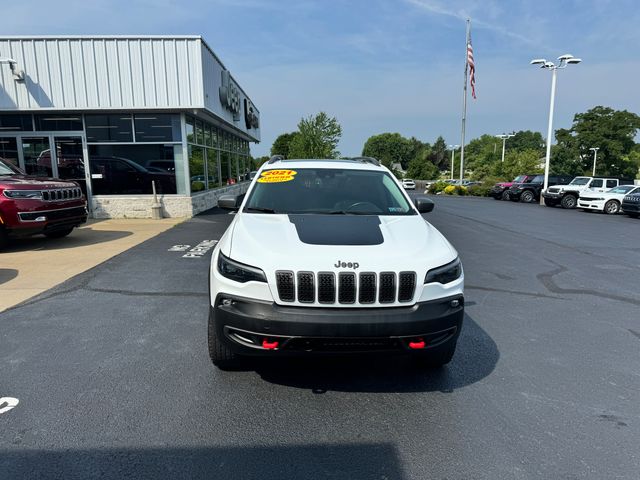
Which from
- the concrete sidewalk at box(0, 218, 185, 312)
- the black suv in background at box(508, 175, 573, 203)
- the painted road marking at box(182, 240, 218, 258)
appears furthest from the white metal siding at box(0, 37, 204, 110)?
the black suv in background at box(508, 175, 573, 203)

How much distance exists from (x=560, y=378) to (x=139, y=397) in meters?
3.34

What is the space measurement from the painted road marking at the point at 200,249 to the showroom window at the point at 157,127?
5.48 metres

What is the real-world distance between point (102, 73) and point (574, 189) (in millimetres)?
22250

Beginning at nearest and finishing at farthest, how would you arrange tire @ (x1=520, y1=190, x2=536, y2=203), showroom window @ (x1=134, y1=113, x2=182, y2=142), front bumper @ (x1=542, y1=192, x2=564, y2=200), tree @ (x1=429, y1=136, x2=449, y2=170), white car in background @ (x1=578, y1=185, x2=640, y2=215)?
showroom window @ (x1=134, y1=113, x2=182, y2=142) < white car in background @ (x1=578, y1=185, x2=640, y2=215) < front bumper @ (x1=542, y1=192, x2=564, y2=200) < tire @ (x1=520, y1=190, x2=536, y2=203) < tree @ (x1=429, y1=136, x2=449, y2=170)

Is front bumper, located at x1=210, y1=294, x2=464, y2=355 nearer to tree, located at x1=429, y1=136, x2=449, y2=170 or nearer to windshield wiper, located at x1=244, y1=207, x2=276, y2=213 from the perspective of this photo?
windshield wiper, located at x1=244, y1=207, x2=276, y2=213

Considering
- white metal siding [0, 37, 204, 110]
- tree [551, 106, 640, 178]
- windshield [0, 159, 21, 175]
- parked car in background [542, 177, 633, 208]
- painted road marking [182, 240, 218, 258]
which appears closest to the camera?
painted road marking [182, 240, 218, 258]

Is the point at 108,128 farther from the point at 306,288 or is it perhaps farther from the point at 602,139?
the point at 602,139

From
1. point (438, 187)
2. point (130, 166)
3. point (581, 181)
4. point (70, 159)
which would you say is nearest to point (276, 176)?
point (130, 166)

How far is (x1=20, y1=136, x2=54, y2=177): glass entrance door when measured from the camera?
13453 mm

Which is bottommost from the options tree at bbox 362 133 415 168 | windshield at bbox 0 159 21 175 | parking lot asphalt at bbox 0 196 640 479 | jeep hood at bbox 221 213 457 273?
parking lot asphalt at bbox 0 196 640 479

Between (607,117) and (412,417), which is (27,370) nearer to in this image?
(412,417)

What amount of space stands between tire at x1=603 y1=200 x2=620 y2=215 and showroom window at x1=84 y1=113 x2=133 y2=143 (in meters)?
20.1

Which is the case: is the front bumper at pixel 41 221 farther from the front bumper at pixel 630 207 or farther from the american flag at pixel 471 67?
the american flag at pixel 471 67

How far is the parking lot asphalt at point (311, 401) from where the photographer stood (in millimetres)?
2568
